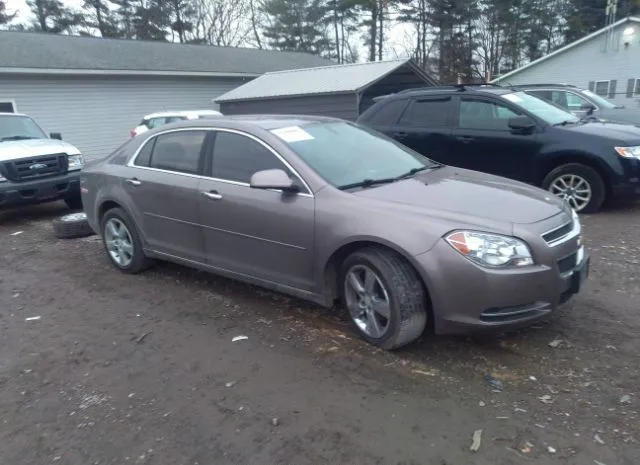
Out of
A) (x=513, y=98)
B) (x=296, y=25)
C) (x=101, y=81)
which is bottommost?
(x=513, y=98)

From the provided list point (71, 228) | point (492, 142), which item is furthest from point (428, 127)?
point (71, 228)

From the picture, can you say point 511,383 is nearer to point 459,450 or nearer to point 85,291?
point 459,450

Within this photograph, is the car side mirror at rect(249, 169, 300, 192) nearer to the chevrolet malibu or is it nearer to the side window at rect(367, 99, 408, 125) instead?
the chevrolet malibu

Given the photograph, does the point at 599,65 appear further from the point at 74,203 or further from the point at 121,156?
the point at 121,156

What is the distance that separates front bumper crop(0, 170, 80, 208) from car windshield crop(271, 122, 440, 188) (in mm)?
5382

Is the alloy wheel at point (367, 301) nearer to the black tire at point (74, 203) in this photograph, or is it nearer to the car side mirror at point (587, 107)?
the black tire at point (74, 203)

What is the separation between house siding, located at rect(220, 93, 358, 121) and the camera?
1408 centimetres

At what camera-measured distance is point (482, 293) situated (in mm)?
3162

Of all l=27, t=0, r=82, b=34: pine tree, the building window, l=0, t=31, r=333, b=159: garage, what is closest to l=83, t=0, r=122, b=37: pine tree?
l=27, t=0, r=82, b=34: pine tree

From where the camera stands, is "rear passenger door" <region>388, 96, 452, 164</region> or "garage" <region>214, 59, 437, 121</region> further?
"garage" <region>214, 59, 437, 121</region>

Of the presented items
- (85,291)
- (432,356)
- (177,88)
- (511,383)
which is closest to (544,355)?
(511,383)

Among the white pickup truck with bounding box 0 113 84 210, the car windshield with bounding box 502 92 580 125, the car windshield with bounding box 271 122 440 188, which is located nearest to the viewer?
the car windshield with bounding box 271 122 440 188

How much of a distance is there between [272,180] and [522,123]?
4.46m

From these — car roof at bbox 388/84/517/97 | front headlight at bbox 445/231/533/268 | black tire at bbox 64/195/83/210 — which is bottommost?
black tire at bbox 64/195/83/210
